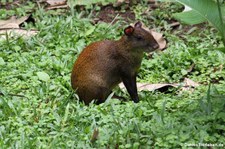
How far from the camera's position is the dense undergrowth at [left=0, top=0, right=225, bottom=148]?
18.8 ft

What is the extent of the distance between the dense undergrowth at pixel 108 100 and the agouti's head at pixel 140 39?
1.79ft

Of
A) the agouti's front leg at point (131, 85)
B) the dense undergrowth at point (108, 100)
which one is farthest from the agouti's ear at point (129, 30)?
the dense undergrowth at point (108, 100)

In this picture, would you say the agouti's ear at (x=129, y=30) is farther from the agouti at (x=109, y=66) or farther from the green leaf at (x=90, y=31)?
the green leaf at (x=90, y=31)

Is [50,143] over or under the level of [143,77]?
over

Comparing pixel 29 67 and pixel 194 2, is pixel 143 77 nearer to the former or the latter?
pixel 29 67

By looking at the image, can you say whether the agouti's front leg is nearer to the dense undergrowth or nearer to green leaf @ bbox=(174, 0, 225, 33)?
the dense undergrowth

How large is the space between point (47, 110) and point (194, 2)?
A: 6.22ft

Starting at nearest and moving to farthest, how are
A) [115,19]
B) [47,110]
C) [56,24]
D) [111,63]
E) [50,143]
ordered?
[50,143] → [47,110] → [111,63] → [56,24] → [115,19]

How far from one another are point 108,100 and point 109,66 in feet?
1.79

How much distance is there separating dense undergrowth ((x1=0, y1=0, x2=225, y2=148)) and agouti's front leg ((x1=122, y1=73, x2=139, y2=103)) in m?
0.11

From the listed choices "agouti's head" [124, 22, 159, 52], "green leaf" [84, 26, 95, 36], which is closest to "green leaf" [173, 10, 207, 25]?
"agouti's head" [124, 22, 159, 52]

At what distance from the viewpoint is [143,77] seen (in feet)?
26.6

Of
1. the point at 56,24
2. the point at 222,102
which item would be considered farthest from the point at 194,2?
the point at 56,24

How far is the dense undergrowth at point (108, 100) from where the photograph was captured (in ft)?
Answer: 18.8
